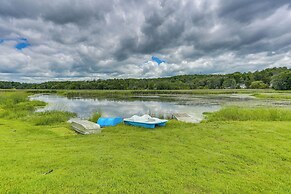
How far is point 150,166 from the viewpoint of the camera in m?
5.05

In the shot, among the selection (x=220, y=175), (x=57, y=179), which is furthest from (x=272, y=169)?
(x=57, y=179)

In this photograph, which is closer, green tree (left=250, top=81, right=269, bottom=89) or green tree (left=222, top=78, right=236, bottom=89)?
green tree (left=250, top=81, right=269, bottom=89)

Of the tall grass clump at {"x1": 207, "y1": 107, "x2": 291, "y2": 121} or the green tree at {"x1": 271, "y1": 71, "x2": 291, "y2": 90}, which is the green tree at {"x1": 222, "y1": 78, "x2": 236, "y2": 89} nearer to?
the green tree at {"x1": 271, "y1": 71, "x2": 291, "y2": 90}

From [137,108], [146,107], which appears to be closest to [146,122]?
[137,108]

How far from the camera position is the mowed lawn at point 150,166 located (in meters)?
4.05

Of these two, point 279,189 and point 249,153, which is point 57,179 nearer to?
point 279,189

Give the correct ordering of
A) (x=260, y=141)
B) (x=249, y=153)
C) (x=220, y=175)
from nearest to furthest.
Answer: (x=220, y=175), (x=249, y=153), (x=260, y=141)

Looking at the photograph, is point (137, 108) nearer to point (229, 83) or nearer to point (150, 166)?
point (150, 166)

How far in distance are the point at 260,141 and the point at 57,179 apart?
7.60 metres

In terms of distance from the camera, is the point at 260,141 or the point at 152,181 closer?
the point at 152,181

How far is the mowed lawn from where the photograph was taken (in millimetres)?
4051

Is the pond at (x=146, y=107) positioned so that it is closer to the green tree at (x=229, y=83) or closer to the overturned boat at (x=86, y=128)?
the overturned boat at (x=86, y=128)

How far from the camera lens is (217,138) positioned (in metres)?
7.99

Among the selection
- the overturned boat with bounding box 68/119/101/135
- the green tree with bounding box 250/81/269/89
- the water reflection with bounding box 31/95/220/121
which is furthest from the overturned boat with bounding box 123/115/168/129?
the green tree with bounding box 250/81/269/89
